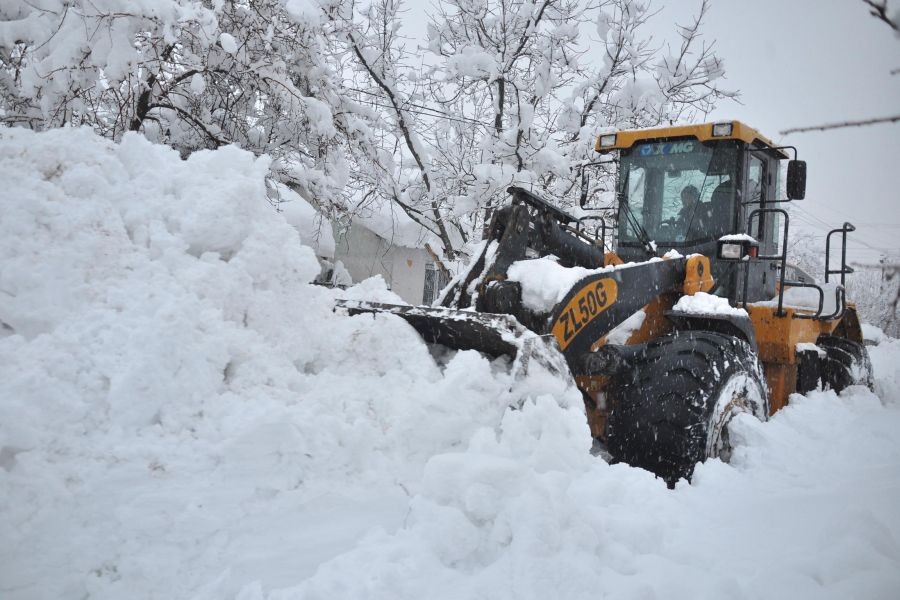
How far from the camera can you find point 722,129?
187 inches

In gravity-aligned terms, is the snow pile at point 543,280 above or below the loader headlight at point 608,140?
below

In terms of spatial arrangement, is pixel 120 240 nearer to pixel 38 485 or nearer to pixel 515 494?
pixel 38 485

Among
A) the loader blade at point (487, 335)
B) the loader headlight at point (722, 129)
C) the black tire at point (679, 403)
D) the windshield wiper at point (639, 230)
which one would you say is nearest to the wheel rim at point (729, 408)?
the black tire at point (679, 403)

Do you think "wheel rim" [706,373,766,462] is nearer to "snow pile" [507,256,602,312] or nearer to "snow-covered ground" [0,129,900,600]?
"snow-covered ground" [0,129,900,600]

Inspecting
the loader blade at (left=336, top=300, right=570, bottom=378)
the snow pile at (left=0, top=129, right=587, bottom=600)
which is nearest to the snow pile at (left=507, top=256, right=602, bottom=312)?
the loader blade at (left=336, top=300, right=570, bottom=378)

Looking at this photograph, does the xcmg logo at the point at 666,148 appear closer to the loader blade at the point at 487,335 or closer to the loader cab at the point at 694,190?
the loader cab at the point at 694,190

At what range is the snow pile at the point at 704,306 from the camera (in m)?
4.09

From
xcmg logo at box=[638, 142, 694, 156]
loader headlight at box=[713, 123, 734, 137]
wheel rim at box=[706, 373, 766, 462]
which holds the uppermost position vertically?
loader headlight at box=[713, 123, 734, 137]

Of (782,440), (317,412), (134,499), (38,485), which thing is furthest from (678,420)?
(38,485)

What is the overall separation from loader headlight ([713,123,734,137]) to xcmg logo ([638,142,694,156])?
0.83 feet

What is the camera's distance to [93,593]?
1.56 meters

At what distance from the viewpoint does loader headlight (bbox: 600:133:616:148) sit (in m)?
5.32

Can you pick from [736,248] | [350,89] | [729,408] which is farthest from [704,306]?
[350,89]

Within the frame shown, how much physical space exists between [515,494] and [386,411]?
0.67 m
